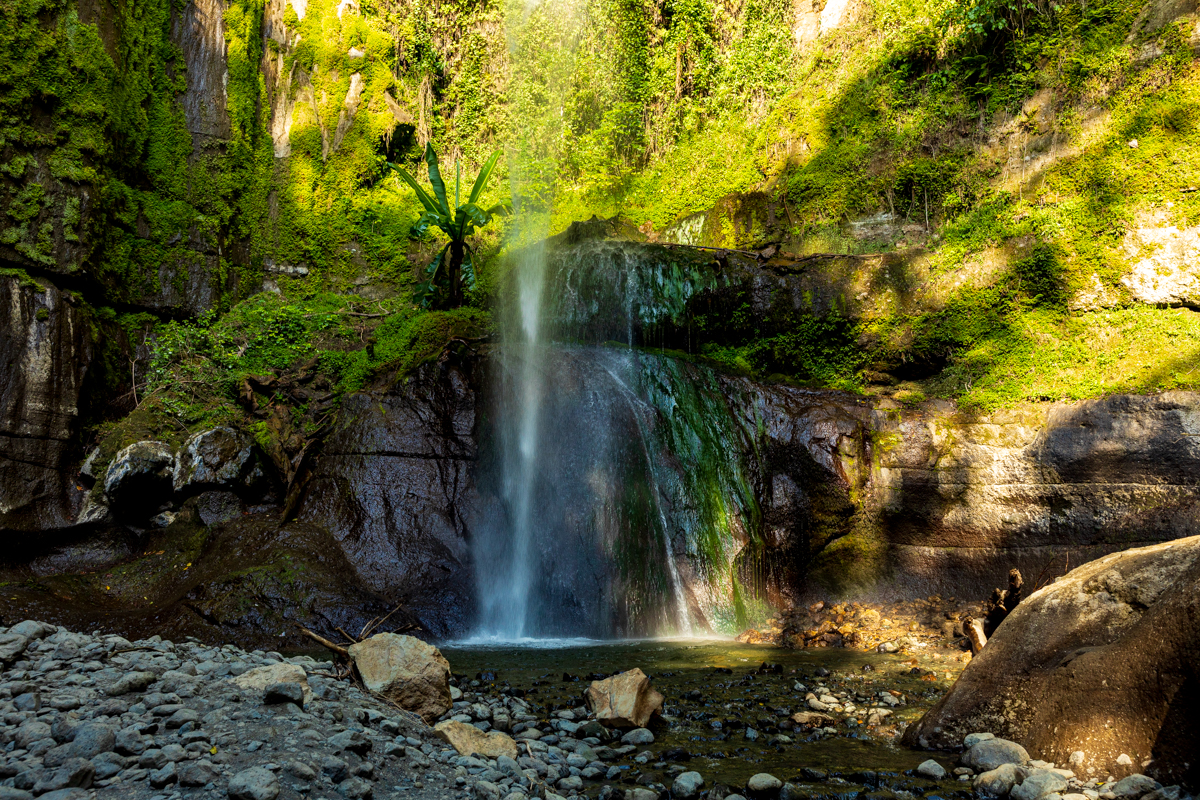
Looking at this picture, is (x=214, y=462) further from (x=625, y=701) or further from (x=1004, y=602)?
(x=1004, y=602)

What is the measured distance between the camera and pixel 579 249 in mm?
12109

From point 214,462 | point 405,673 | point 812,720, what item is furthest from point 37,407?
point 812,720

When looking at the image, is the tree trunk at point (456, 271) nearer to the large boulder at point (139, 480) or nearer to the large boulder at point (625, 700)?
the large boulder at point (139, 480)

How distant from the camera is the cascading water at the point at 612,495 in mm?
8258

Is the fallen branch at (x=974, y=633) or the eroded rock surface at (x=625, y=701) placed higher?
the eroded rock surface at (x=625, y=701)

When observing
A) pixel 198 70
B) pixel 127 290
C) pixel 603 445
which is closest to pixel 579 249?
pixel 603 445

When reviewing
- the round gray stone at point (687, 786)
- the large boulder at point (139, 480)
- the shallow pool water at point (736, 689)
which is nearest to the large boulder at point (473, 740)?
the shallow pool water at point (736, 689)

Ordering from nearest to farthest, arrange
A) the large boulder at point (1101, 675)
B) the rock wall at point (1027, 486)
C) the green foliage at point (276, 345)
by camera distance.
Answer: the large boulder at point (1101, 675)
the rock wall at point (1027, 486)
the green foliage at point (276, 345)

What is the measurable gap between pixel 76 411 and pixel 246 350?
2.65 m

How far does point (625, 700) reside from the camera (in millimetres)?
4227

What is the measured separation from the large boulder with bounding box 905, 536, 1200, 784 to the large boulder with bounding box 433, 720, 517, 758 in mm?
2333

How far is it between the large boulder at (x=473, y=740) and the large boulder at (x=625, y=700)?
73 cm

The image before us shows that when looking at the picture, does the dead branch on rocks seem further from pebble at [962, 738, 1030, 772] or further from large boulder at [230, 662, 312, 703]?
large boulder at [230, 662, 312, 703]

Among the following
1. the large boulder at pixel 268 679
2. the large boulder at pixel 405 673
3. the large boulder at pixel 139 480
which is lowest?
the large boulder at pixel 405 673
